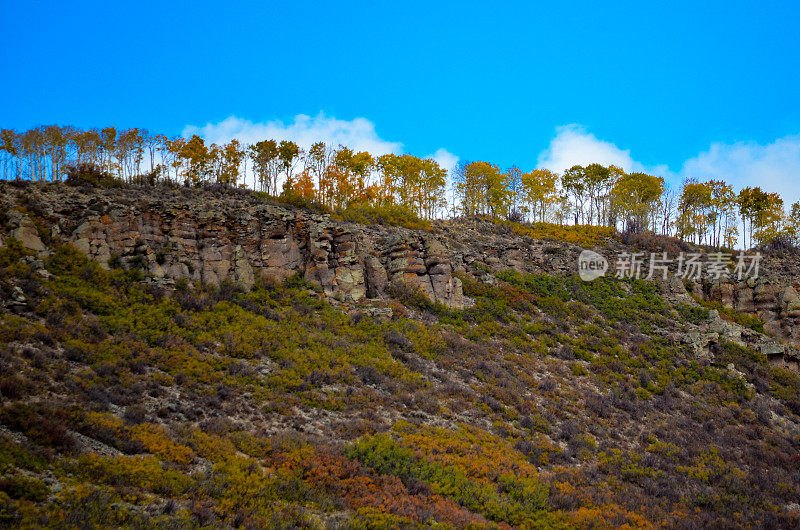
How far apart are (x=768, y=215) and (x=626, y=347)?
41.4 meters

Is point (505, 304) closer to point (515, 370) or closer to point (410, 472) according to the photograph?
point (515, 370)

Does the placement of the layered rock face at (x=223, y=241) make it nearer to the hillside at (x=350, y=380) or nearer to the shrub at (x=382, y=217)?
the hillside at (x=350, y=380)

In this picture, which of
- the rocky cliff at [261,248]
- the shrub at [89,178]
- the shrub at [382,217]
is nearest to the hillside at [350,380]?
the rocky cliff at [261,248]

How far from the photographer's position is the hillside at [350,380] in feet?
36.3

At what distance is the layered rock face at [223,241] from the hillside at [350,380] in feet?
0.52

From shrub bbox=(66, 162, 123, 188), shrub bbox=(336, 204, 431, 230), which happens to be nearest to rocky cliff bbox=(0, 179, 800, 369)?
shrub bbox=(66, 162, 123, 188)

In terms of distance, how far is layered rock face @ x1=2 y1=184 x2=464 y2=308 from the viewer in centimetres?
2689

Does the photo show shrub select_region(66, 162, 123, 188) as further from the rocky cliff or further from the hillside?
the hillside

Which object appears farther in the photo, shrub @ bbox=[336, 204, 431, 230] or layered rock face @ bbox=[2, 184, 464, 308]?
shrub @ bbox=[336, 204, 431, 230]

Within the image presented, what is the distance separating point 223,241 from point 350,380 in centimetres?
1547

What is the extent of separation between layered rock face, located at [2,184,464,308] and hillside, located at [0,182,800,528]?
6.2 inches

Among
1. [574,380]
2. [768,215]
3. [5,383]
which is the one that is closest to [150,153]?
[5,383]

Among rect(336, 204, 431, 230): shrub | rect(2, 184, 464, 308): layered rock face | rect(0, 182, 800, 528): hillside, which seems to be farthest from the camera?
rect(336, 204, 431, 230): shrub

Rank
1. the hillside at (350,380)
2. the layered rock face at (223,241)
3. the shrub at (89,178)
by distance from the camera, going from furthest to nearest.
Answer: the shrub at (89,178)
the layered rock face at (223,241)
the hillside at (350,380)
